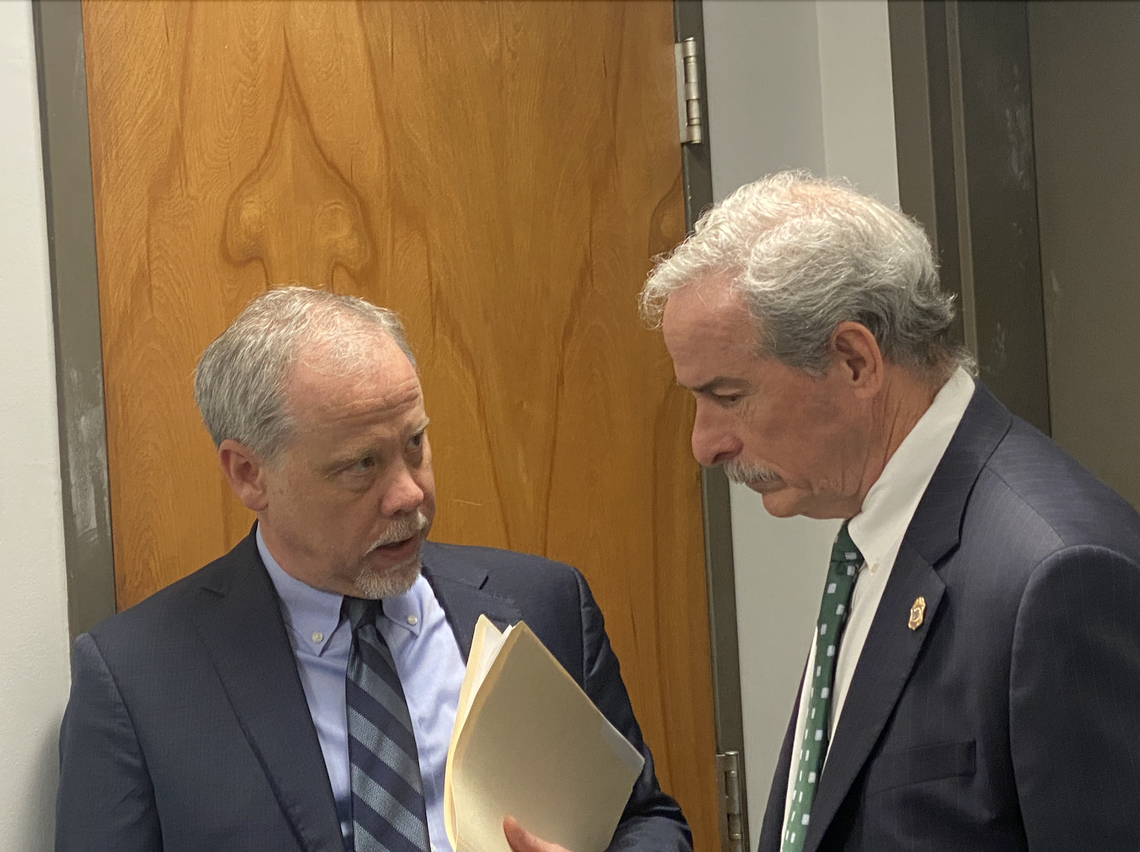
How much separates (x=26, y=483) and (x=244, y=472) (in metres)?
0.30

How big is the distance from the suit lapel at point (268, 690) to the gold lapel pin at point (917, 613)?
30.7 inches

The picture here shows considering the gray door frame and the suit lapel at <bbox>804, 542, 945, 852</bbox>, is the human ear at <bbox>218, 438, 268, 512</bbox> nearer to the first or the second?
the gray door frame

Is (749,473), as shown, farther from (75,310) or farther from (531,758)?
(75,310)

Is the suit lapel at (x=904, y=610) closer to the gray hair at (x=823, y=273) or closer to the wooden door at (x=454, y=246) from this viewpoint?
the gray hair at (x=823, y=273)

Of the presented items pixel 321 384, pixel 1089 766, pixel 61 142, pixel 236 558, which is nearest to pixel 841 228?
pixel 1089 766

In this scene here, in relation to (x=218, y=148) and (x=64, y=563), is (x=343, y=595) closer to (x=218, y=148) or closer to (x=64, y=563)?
(x=64, y=563)

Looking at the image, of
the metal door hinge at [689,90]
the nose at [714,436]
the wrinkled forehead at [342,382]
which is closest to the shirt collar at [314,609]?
the wrinkled forehead at [342,382]

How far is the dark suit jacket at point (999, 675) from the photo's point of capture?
3.85 ft

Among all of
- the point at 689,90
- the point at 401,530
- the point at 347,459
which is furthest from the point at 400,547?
the point at 689,90

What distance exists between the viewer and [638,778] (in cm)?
179

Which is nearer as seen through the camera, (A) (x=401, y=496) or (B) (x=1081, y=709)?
(B) (x=1081, y=709)

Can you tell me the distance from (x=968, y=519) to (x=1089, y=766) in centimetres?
29

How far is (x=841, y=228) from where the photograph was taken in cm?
141

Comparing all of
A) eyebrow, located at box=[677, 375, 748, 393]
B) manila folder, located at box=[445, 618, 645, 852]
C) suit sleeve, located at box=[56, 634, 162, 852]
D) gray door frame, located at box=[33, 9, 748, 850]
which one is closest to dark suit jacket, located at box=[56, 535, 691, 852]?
suit sleeve, located at box=[56, 634, 162, 852]
